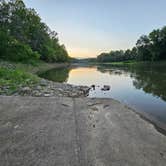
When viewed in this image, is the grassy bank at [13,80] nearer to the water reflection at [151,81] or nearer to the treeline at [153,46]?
the water reflection at [151,81]

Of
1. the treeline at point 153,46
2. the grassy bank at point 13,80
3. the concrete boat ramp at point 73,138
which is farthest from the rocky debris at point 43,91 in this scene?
the treeline at point 153,46

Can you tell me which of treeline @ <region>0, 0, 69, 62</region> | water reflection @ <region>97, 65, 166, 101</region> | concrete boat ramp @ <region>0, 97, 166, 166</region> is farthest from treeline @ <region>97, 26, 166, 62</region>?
concrete boat ramp @ <region>0, 97, 166, 166</region>

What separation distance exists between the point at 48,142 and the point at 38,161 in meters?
0.65

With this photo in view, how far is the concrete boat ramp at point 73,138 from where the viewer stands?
3.13 m

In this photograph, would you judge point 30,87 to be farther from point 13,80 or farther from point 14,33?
point 14,33

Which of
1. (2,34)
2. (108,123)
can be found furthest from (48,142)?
(2,34)

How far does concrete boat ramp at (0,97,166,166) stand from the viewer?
10.3 ft

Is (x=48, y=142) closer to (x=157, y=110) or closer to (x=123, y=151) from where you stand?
(x=123, y=151)

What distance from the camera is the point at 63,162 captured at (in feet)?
9.82

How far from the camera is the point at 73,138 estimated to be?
3.83m

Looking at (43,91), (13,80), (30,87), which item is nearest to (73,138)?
(43,91)

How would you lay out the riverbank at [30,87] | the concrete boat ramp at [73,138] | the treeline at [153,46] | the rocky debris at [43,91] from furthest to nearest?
the treeline at [153,46], the riverbank at [30,87], the rocky debris at [43,91], the concrete boat ramp at [73,138]

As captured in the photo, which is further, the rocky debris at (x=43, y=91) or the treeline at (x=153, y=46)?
the treeline at (x=153, y=46)

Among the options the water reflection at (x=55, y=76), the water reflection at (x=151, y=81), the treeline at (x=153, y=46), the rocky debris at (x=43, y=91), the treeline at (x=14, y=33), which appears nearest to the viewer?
the rocky debris at (x=43, y=91)
